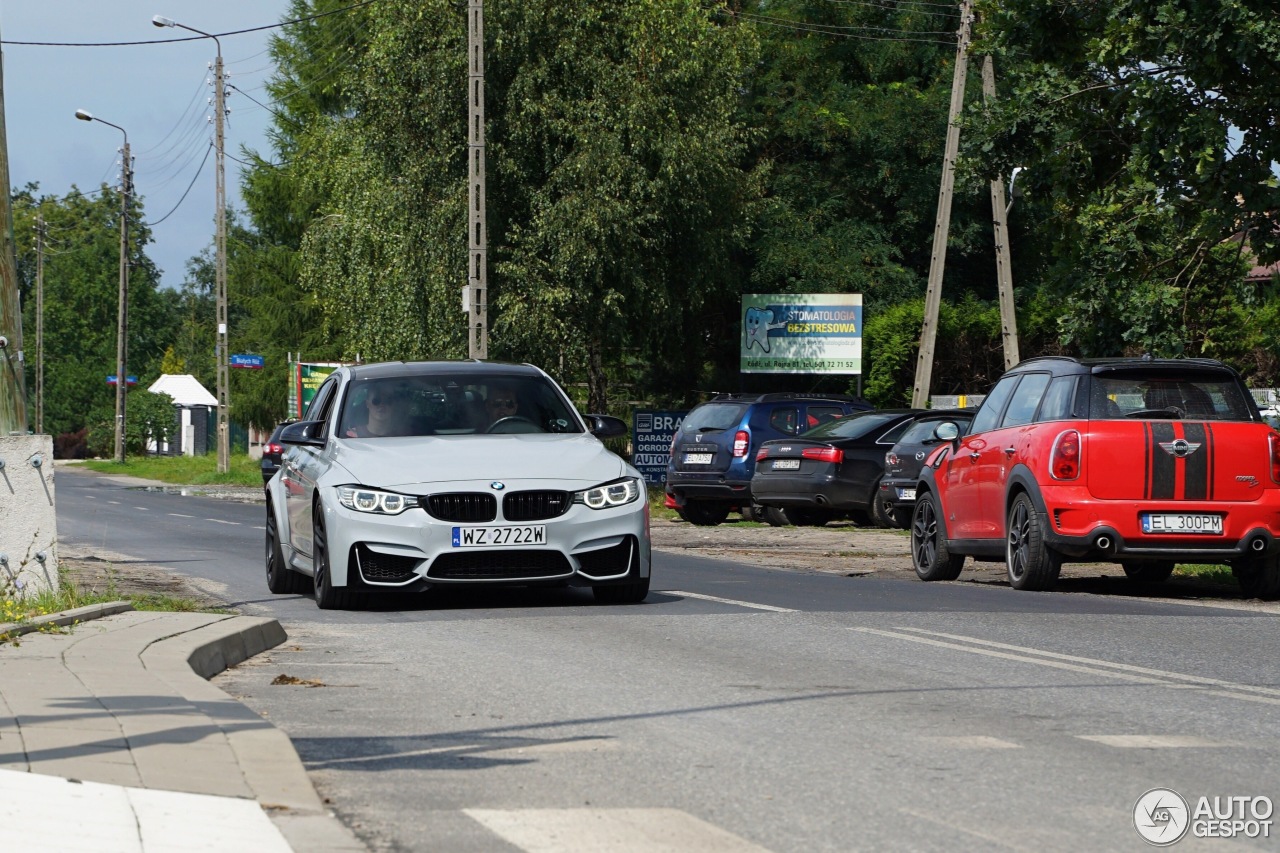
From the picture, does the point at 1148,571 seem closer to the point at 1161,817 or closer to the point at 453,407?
the point at 453,407

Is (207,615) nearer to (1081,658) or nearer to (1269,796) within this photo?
(1081,658)

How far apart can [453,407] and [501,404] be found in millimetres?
335

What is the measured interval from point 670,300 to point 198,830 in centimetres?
3843

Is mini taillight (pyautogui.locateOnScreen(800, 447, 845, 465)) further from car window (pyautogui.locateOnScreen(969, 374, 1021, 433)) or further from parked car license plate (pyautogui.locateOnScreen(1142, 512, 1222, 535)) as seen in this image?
parked car license plate (pyautogui.locateOnScreen(1142, 512, 1222, 535))

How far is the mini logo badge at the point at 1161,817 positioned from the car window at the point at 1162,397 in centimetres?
833

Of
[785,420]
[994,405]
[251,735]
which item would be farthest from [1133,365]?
[785,420]

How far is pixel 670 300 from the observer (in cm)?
4325

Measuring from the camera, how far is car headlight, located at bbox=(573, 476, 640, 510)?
1203cm

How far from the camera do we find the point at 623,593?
12867mm

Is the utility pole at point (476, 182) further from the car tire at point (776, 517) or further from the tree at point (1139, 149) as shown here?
the tree at point (1139, 149)

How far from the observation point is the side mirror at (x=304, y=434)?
1303 centimetres

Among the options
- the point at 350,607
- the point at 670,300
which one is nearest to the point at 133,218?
the point at 670,300

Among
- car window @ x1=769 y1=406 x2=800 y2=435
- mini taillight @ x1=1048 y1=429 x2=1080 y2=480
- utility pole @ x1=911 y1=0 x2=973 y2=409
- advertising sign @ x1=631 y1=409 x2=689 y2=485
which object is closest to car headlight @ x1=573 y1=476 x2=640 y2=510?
mini taillight @ x1=1048 y1=429 x2=1080 y2=480

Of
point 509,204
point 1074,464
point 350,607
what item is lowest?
point 350,607
